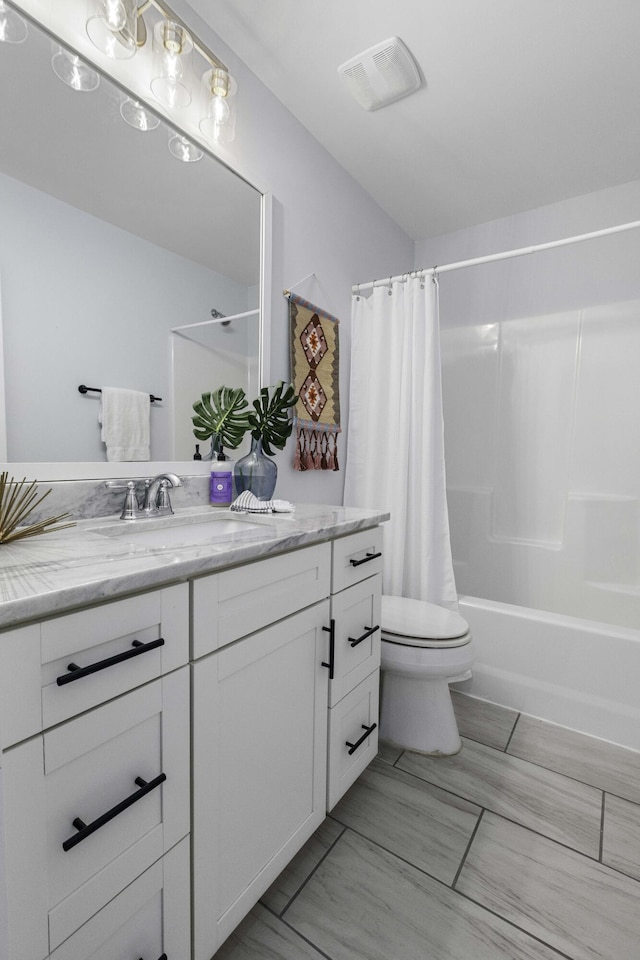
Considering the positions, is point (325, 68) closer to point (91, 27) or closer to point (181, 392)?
point (91, 27)

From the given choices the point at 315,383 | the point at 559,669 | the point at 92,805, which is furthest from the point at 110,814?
the point at 559,669

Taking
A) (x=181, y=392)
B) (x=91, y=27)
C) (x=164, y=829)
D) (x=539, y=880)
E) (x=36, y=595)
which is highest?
(x=91, y=27)

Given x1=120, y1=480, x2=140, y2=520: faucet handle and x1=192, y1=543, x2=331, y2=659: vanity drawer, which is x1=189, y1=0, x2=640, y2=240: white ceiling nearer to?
x1=120, y1=480, x2=140, y2=520: faucet handle

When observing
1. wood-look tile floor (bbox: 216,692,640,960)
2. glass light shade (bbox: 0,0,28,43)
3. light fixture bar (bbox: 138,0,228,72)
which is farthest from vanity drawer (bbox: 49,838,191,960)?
light fixture bar (bbox: 138,0,228,72)

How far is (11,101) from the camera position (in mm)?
1030

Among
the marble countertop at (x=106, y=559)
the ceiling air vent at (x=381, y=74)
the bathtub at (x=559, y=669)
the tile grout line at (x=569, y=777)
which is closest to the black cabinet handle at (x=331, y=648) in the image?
the marble countertop at (x=106, y=559)

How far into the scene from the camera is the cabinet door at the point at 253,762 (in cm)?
85

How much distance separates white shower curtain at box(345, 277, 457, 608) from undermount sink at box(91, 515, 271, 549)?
0.93 metres

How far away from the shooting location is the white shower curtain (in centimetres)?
207

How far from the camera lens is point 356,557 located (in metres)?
1.33

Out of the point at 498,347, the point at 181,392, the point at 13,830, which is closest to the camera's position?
the point at 13,830

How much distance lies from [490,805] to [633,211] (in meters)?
2.66

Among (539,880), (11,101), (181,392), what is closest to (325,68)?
(11,101)

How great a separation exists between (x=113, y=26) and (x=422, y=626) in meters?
1.93
